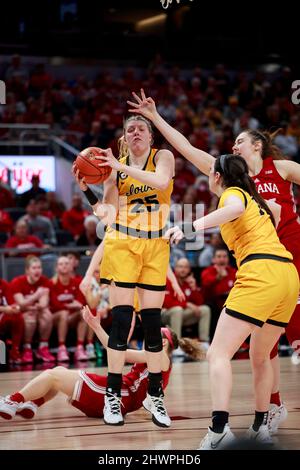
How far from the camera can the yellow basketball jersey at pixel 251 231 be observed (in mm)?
4676

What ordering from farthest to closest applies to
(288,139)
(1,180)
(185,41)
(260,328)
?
(185,41), (288,139), (1,180), (260,328)

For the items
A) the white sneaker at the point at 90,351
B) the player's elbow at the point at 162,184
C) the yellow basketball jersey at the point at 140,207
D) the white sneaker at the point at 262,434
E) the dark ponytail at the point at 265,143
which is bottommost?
the white sneaker at the point at 90,351

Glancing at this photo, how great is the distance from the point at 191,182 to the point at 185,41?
7.54m

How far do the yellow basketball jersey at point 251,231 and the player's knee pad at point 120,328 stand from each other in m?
1.14

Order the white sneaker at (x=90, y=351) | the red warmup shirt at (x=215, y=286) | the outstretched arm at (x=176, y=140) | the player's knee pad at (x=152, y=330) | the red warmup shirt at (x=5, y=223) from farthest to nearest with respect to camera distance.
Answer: the red warmup shirt at (x=5, y=223), the red warmup shirt at (x=215, y=286), the white sneaker at (x=90, y=351), the player's knee pad at (x=152, y=330), the outstretched arm at (x=176, y=140)

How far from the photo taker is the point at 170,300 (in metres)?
10.6

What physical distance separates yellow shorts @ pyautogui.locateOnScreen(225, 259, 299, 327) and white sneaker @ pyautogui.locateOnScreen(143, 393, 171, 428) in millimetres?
1219

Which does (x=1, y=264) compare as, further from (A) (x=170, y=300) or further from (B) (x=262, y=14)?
(B) (x=262, y=14)

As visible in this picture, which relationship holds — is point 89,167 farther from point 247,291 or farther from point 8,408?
point 8,408

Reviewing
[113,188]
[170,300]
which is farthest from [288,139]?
[113,188]

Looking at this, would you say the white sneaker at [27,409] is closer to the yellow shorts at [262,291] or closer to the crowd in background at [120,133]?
the yellow shorts at [262,291]

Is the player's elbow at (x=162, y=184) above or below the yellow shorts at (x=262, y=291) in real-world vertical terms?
above

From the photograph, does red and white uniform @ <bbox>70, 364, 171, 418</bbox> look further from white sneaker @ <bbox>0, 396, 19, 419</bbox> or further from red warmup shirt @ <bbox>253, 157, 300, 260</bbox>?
Answer: red warmup shirt @ <bbox>253, 157, 300, 260</bbox>

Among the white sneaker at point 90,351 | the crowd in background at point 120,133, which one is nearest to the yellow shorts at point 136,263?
the crowd in background at point 120,133
